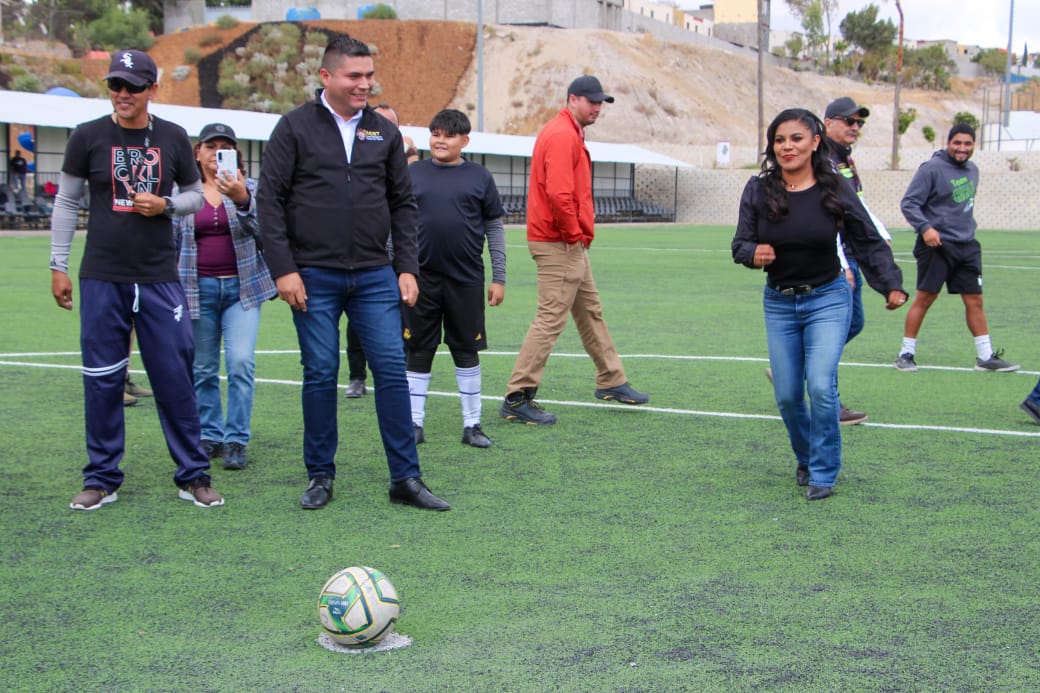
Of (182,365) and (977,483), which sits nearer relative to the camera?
(182,365)

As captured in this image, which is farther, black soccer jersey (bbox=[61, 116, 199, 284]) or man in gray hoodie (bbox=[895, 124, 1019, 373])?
man in gray hoodie (bbox=[895, 124, 1019, 373])

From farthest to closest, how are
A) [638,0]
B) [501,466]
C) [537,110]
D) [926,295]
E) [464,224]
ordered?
[638,0]
[537,110]
[926,295]
[464,224]
[501,466]

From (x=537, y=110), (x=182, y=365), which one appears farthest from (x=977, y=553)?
(x=537, y=110)

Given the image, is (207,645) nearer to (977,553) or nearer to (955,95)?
(977,553)

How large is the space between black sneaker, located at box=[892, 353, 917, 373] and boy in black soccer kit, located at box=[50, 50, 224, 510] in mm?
6462

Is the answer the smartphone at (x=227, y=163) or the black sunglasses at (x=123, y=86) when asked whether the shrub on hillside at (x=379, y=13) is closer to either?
the smartphone at (x=227, y=163)

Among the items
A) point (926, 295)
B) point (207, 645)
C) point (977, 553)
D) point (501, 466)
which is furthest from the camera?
point (926, 295)

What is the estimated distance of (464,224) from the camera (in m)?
7.16

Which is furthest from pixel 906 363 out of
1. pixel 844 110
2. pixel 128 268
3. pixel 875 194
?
pixel 875 194

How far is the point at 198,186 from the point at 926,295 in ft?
22.7

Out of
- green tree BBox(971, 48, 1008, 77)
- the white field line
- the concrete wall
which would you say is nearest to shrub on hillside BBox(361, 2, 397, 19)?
the concrete wall

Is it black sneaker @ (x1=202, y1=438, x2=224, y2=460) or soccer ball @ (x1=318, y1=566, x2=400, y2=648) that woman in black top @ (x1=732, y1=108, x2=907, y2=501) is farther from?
black sneaker @ (x1=202, y1=438, x2=224, y2=460)

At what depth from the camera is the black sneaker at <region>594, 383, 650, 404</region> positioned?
8.48m

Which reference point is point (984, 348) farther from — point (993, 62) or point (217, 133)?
point (993, 62)
